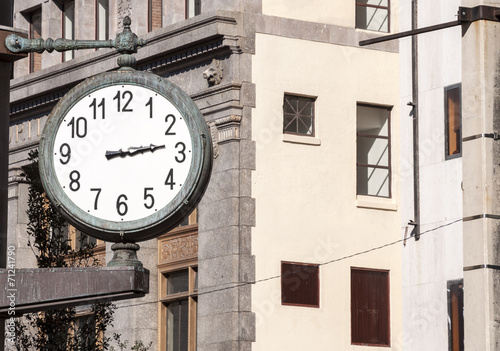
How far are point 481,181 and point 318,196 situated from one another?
1540 cm

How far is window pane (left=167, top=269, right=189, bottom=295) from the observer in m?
33.5

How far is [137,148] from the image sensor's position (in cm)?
646

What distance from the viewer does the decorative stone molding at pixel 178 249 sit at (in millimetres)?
33062

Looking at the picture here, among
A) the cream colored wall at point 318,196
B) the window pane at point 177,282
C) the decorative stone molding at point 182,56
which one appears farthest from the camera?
the window pane at point 177,282

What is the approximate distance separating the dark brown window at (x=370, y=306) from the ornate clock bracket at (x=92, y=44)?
2633 centimetres

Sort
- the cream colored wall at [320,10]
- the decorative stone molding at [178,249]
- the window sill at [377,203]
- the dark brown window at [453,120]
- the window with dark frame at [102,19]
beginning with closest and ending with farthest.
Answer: the dark brown window at [453,120], the cream colored wall at [320,10], the decorative stone molding at [178,249], the window sill at [377,203], the window with dark frame at [102,19]

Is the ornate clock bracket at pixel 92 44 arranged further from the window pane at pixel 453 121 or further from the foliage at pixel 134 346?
the window pane at pixel 453 121

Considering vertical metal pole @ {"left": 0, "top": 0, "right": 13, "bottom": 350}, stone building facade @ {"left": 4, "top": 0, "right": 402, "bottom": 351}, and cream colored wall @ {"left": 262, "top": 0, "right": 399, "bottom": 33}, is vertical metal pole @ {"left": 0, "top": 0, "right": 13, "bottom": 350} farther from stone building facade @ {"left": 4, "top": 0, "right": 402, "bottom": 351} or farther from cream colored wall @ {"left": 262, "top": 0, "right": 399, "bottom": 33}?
cream colored wall @ {"left": 262, "top": 0, "right": 399, "bottom": 33}

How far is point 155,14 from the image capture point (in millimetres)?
34781

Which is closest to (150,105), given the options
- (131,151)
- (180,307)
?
(131,151)

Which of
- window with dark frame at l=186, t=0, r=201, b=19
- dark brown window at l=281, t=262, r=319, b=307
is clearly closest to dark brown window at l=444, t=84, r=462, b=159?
dark brown window at l=281, t=262, r=319, b=307

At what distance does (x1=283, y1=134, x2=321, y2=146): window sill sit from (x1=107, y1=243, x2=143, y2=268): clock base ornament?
25.7m

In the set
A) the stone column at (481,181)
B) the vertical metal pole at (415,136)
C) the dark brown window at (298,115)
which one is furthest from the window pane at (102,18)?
the stone column at (481,181)

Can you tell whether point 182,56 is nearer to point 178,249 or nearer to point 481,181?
point 178,249
